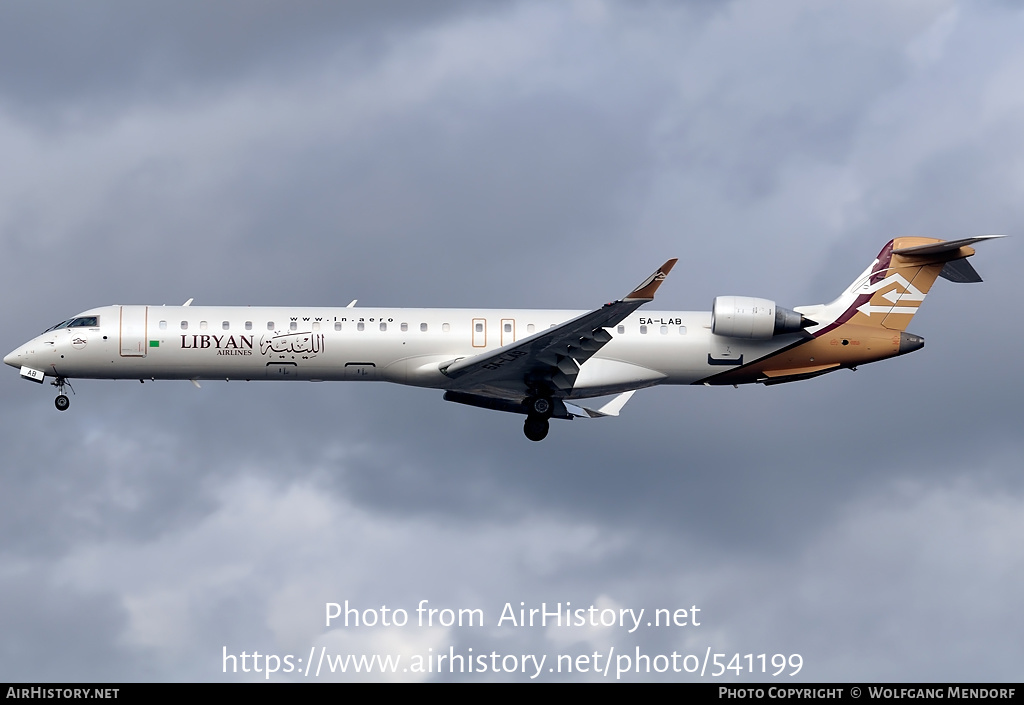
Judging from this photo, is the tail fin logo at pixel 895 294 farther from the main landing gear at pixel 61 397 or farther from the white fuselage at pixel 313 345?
the main landing gear at pixel 61 397

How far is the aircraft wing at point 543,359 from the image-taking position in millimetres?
36656

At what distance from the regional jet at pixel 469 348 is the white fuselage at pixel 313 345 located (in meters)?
0.03

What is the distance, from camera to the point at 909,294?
4222 cm

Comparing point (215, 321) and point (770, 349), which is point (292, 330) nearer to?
point (215, 321)

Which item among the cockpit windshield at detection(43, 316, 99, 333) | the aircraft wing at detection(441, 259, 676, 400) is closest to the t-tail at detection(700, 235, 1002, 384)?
the aircraft wing at detection(441, 259, 676, 400)

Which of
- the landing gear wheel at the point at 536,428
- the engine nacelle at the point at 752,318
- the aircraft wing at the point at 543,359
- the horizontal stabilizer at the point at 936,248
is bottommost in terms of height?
the landing gear wheel at the point at 536,428

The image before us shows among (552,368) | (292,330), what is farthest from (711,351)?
(292,330)

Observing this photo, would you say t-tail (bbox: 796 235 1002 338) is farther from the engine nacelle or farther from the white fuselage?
the white fuselage

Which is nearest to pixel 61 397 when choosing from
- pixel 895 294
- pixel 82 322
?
pixel 82 322

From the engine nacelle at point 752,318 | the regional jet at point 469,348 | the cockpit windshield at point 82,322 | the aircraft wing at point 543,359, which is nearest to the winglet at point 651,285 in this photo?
the aircraft wing at point 543,359

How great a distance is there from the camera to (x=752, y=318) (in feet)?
131

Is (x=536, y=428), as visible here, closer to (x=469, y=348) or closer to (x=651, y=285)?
(x=469, y=348)

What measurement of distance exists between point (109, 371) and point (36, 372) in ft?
6.91

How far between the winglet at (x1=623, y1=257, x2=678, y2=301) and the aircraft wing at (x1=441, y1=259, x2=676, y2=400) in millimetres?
26
